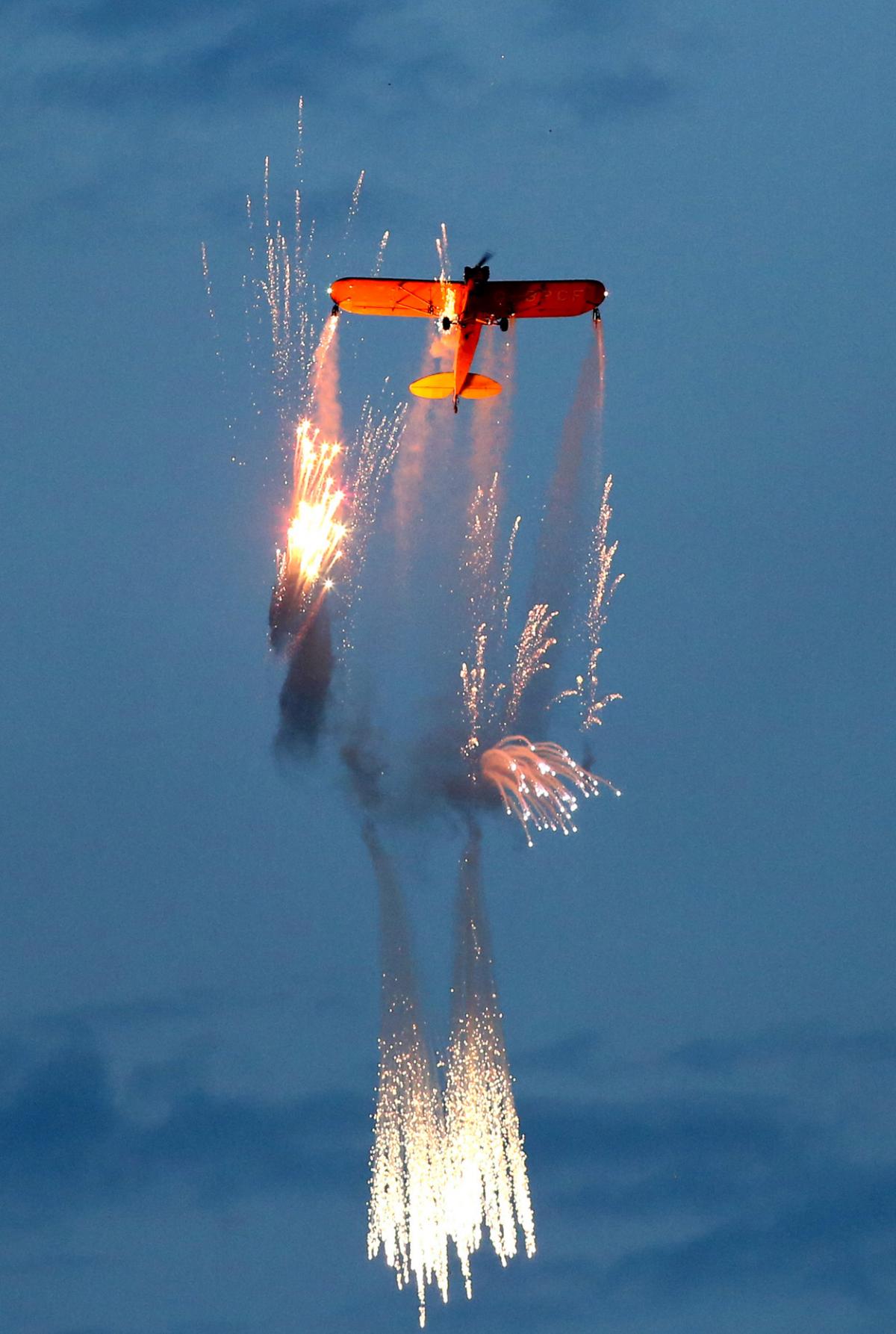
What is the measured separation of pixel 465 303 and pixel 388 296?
6.77 metres

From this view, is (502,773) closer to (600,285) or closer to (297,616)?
(297,616)

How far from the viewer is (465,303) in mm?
67250

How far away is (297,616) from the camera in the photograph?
70500mm

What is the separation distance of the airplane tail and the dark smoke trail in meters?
9.40

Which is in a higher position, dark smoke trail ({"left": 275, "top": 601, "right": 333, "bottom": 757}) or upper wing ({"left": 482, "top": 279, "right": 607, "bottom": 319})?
upper wing ({"left": 482, "top": 279, "right": 607, "bottom": 319})

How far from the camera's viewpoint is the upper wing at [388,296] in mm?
72688

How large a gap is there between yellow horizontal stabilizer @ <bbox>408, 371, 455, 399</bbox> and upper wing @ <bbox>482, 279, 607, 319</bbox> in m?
2.96

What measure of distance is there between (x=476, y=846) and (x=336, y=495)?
14.0 meters

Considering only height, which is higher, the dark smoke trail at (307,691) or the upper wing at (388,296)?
the upper wing at (388,296)

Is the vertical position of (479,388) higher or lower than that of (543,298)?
lower

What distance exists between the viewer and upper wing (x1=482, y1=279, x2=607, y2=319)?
68.2m

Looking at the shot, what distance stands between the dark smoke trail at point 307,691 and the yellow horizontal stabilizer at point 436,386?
30.5 feet

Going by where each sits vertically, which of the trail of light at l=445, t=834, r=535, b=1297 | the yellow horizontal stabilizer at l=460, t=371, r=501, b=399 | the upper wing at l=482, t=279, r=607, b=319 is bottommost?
the trail of light at l=445, t=834, r=535, b=1297

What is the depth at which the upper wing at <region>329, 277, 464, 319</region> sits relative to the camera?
Result: 7269 cm
